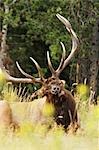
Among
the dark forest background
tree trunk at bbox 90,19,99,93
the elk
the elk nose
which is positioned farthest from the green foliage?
the elk nose

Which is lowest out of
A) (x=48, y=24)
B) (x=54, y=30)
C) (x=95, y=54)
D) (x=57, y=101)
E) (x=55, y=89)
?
(x=57, y=101)

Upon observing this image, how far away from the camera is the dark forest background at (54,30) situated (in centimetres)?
2180

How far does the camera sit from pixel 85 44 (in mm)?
22359

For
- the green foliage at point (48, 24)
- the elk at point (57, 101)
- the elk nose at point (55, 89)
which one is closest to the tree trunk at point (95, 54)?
the green foliage at point (48, 24)

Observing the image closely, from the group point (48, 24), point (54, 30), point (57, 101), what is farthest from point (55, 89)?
point (54, 30)

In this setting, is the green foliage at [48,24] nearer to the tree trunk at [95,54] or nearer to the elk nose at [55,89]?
the tree trunk at [95,54]

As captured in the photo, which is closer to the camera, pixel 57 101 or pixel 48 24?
pixel 57 101

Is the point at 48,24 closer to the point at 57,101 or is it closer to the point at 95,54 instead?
the point at 95,54

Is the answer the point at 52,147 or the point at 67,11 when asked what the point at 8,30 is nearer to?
the point at 67,11

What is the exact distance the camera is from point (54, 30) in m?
22.6

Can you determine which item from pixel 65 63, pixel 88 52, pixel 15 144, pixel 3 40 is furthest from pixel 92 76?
pixel 15 144

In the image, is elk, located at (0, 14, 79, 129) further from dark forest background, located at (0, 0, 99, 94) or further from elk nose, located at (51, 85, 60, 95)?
dark forest background, located at (0, 0, 99, 94)

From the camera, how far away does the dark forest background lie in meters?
21.8

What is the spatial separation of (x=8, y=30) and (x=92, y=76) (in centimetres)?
365
